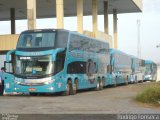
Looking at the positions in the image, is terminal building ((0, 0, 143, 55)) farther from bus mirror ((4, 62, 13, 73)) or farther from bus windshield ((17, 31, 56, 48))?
bus mirror ((4, 62, 13, 73))

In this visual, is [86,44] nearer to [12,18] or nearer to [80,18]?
[80,18]

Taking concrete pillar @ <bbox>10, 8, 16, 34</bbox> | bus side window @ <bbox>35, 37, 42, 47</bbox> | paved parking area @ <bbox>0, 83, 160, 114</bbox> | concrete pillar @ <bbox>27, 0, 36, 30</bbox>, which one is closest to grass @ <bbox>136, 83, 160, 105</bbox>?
paved parking area @ <bbox>0, 83, 160, 114</bbox>

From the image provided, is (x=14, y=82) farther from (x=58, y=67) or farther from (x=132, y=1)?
(x=132, y=1)

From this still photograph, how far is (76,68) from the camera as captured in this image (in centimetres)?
2991

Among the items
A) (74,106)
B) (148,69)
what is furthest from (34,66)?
(148,69)

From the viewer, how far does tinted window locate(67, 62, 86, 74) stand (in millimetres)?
28564

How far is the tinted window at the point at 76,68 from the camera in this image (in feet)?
93.7

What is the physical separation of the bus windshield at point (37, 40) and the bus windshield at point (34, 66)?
75cm

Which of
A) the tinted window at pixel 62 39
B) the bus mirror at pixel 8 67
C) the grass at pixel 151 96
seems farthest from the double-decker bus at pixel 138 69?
the grass at pixel 151 96

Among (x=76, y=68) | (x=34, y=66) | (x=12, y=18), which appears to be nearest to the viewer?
(x=34, y=66)

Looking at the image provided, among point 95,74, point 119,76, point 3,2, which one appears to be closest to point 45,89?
point 95,74

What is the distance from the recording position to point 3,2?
184ft

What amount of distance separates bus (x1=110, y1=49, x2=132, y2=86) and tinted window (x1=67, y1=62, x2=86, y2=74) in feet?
34.8

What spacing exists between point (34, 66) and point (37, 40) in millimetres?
1516
